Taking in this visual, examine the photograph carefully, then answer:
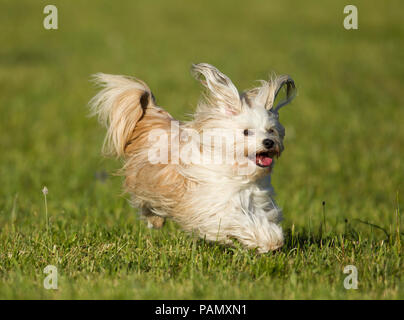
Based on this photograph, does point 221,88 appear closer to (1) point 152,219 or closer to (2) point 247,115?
(2) point 247,115

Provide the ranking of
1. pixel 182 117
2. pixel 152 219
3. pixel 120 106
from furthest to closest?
pixel 152 219
pixel 120 106
pixel 182 117

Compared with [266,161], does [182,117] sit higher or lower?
higher

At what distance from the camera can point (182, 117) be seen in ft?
17.3

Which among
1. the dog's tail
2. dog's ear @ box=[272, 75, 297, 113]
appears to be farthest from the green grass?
dog's ear @ box=[272, 75, 297, 113]

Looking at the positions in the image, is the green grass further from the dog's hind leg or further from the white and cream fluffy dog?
the white and cream fluffy dog

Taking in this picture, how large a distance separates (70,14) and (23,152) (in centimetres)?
1634

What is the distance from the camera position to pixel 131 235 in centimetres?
513

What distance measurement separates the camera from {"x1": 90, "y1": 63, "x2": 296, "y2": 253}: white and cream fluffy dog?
4.46m

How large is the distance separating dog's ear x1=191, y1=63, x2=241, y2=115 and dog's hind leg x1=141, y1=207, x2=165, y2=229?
156 cm

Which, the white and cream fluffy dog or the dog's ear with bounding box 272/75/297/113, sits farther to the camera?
the dog's ear with bounding box 272/75/297/113

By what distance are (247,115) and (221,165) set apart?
425mm

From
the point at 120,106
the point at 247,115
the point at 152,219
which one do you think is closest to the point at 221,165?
the point at 247,115

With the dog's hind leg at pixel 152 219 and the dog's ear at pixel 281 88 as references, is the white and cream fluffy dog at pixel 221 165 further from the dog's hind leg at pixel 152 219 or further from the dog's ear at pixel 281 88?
the dog's hind leg at pixel 152 219
